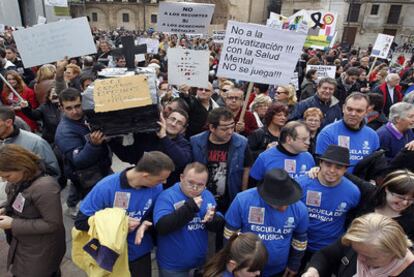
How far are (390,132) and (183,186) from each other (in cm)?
273

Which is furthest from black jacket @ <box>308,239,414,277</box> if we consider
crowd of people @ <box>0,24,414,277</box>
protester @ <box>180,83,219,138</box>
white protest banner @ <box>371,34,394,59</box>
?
white protest banner @ <box>371,34,394,59</box>

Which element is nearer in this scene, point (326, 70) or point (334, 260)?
point (334, 260)

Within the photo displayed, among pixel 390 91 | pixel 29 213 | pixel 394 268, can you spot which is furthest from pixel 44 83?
pixel 390 91

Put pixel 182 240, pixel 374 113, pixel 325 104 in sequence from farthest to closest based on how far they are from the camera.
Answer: pixel 325 104 → pixel 374 113 → pixel 182 240

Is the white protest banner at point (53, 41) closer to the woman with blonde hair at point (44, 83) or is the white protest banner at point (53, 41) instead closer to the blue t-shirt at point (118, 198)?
the woman with blonde hair at point (44, 83)

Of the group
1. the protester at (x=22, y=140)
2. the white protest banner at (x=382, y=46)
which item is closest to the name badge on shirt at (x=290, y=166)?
the protester at (x=22, y=140)

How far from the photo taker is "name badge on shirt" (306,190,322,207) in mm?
2715

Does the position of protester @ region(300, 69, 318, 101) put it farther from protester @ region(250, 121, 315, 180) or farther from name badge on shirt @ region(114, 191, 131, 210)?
name badge on shirt @ region(114, 191, 131, 210)

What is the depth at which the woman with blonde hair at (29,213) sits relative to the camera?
239 centimetres

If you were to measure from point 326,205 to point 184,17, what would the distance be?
4.47 metres

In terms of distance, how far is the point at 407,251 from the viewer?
70.9 inches

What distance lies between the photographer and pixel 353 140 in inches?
139

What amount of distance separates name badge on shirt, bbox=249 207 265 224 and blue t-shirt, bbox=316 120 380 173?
1.48 m

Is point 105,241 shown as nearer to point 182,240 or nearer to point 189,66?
point 182,240
